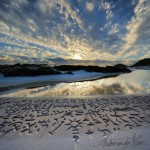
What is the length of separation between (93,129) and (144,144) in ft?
5.02

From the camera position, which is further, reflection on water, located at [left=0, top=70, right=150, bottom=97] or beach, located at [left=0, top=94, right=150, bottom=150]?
reflection on water, located at [left=0, top=70, right=150, bottom=97]

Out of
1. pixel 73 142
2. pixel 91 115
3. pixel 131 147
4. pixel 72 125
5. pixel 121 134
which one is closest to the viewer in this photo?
pixel 131 147

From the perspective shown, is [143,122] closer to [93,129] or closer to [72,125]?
[93,129]

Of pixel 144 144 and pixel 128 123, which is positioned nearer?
pixel 144 144

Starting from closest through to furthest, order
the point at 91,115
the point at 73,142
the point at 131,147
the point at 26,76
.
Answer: the point at 131,147 < the point at 73,142 < the point at 91,115 < the point at 26,76

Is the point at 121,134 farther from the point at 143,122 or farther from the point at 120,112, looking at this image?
the point at 120,112

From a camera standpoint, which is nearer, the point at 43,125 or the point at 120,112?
the point at 43,125

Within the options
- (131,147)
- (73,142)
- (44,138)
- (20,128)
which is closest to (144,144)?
(131,147)

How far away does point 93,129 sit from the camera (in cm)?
452

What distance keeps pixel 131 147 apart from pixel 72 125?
207 cm

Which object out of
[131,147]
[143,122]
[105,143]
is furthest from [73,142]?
[143,122]

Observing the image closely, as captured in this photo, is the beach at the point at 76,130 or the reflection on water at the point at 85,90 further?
the reflection on water at the point at 85,90

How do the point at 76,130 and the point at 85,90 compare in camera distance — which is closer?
the point at 76,130

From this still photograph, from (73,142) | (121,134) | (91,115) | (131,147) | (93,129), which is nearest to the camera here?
(131,147)
